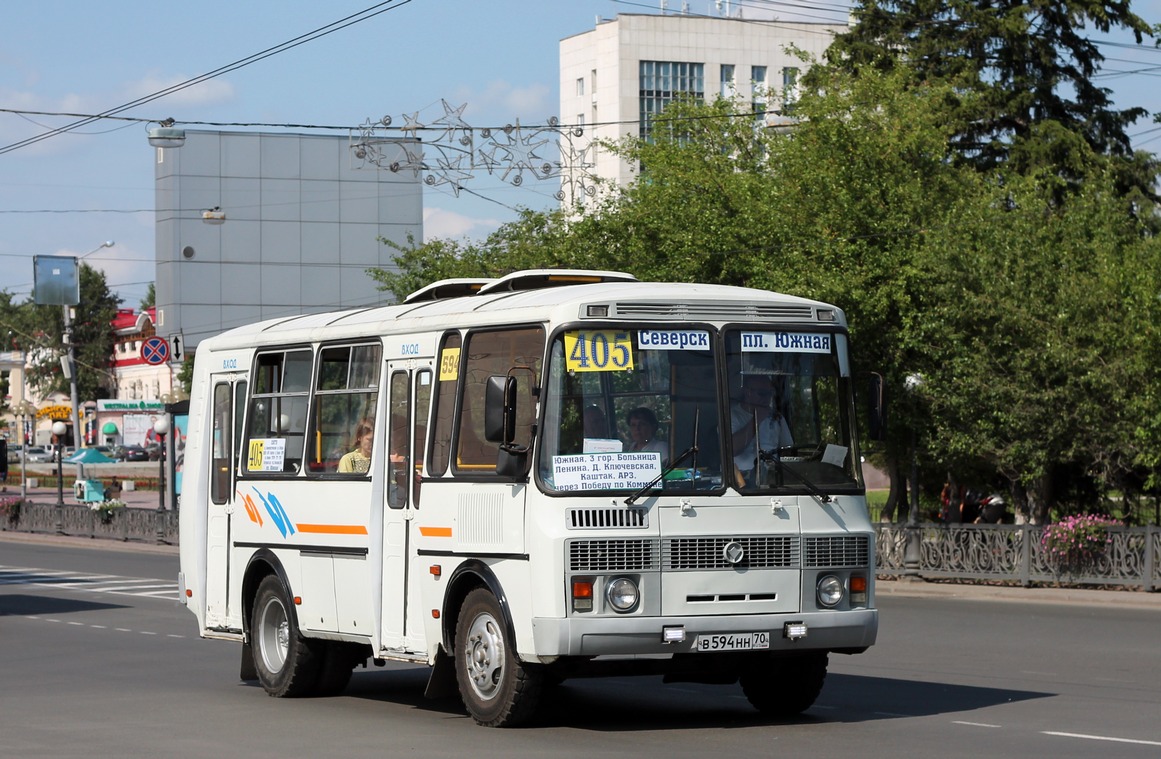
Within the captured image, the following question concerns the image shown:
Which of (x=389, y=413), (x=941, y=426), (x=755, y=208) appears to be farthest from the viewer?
(x=755, y=208)

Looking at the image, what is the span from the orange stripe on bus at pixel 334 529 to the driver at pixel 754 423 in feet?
9.88

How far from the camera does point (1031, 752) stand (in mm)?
9922

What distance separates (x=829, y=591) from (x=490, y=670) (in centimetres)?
223

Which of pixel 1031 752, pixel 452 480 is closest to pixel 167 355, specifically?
pixel 452 480

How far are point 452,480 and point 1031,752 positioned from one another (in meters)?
4.10

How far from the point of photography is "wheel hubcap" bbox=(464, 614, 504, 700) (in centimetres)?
1109

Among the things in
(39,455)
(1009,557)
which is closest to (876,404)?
Answer: (1009,557)

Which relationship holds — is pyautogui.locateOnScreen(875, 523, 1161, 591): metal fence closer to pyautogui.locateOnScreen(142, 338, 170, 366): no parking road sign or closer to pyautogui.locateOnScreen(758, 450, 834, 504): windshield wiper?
pyautogui.locateOnScreen(758, 450, 834, 504): windshield wiper

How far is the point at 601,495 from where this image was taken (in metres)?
10.7

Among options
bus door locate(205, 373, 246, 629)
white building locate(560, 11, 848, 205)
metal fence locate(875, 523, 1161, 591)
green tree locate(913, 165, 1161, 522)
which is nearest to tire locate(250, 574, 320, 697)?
bus door locate(205, 373, 246, 629)

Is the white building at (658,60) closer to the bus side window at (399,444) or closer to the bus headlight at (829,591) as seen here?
the bus side window at (399,444)

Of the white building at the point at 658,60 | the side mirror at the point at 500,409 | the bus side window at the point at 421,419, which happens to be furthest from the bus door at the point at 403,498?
the white building at the point at 658,60

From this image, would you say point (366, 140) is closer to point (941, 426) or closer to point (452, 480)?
point (941, 426)

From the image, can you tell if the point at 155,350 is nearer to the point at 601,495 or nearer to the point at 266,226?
the point at 266,226
